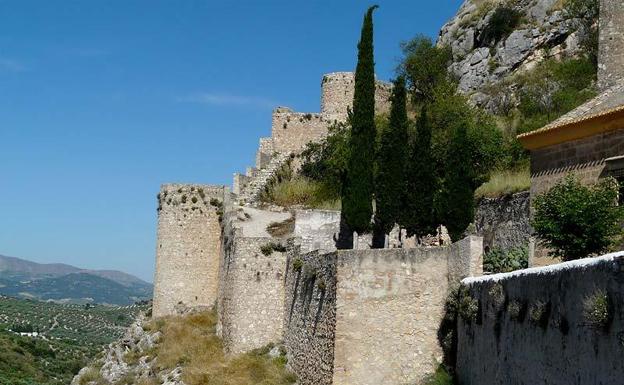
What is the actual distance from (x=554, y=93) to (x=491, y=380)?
27.6m

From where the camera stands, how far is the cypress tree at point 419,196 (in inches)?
955

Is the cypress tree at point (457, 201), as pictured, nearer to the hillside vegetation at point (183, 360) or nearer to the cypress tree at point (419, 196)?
the cypress tree at point (419, 196)

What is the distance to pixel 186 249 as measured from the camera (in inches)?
1208

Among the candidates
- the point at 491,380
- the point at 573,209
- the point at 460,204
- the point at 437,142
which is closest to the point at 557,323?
the point at 491,380

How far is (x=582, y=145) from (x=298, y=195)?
657 inches

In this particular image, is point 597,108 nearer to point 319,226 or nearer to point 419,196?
point 419,196

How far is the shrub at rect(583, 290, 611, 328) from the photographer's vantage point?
32.1 feet

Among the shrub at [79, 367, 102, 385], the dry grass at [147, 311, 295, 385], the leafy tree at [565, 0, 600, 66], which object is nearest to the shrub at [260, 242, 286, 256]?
the dry grass at [147, 311, 295, 385]

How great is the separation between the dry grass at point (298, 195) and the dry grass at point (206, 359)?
290 inches

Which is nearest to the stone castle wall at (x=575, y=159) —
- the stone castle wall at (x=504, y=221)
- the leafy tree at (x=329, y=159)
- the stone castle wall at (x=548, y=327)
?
the stone castle wall at (x=504, y=221)

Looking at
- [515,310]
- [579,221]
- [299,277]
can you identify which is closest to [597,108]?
[579,221]

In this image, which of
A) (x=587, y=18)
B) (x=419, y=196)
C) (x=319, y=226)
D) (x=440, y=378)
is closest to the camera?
(x=440, y=378)

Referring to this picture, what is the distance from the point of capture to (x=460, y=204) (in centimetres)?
2358

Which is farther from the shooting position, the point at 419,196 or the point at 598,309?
the point at 419,196
